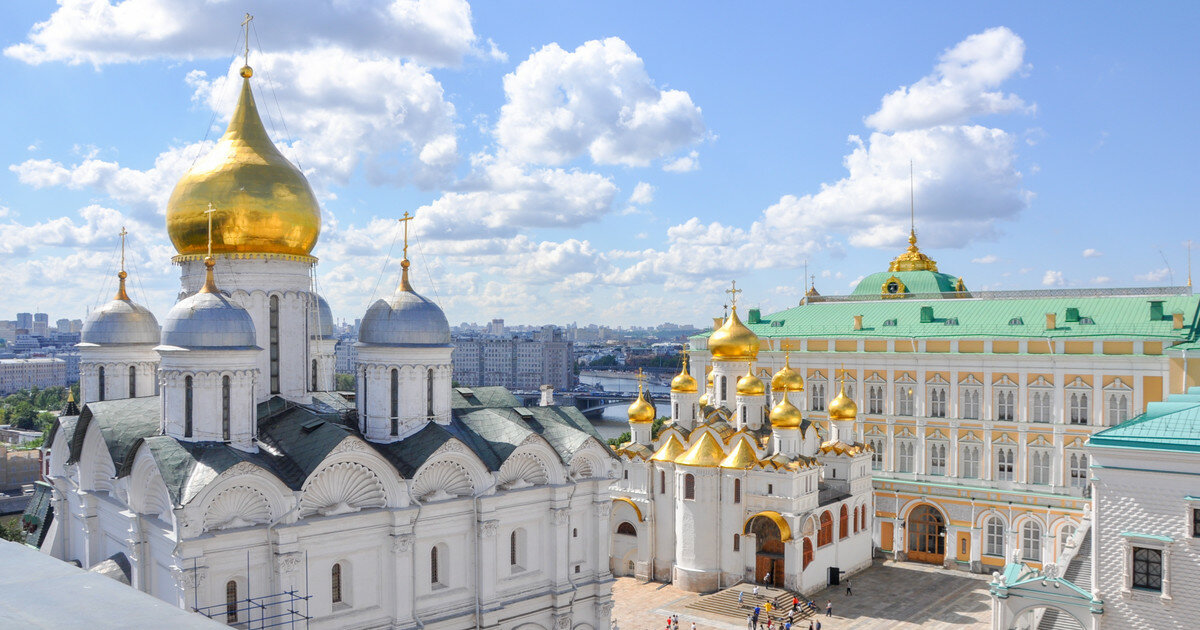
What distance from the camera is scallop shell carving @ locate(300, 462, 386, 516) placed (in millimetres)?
17875

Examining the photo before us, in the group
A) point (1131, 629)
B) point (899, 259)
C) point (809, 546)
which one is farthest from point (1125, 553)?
point (899, 259)

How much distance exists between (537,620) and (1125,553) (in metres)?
13.1

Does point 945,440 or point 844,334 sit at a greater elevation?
point 844,334

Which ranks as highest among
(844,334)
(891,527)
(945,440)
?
(844,334)

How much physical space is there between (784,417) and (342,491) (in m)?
16.3

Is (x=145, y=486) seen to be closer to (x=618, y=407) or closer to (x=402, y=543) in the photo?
(x=402, y=543)

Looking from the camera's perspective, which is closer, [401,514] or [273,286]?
[401,514]

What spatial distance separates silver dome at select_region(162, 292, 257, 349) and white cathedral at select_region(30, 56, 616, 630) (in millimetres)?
42

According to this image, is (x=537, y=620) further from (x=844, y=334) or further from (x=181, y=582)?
(x=844, y=334)

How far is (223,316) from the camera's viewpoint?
18422 mm

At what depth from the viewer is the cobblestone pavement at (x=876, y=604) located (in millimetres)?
26442

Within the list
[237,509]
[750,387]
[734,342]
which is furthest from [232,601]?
[734,342]

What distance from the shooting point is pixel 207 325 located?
18188 millimetres

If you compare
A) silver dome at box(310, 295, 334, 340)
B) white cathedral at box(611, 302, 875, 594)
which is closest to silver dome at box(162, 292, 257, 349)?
silver dome at box(310, 295, 334, 340)
